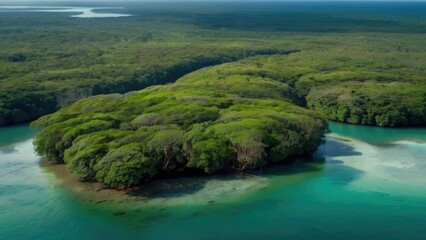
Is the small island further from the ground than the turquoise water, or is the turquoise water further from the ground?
the small island

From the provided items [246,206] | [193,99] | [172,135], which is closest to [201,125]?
[172,135]

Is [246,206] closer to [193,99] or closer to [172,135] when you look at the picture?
[172,135]

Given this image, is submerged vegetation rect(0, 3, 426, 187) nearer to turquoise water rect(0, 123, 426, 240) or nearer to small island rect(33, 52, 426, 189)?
small island rect(33, 52, 426, 189)

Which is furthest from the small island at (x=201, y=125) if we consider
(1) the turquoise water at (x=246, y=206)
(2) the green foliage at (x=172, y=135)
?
(1) the turquoise water at (x=246, y=206)

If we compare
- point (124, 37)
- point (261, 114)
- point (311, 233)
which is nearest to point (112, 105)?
point (261, 114)

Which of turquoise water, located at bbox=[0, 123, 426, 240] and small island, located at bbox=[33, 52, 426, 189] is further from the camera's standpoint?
small island, located at bbox=[33, 52, 426, 189]

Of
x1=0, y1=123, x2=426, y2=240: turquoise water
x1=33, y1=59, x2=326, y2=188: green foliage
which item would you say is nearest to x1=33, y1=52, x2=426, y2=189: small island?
x1=33, y1=59, x2=326, y2=188: green foliage

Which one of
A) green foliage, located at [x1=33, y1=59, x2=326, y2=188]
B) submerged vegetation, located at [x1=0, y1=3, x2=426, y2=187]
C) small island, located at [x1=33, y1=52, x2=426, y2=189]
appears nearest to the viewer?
green foliage, located at [x1=33, y1=59, x2=326, y2=188]

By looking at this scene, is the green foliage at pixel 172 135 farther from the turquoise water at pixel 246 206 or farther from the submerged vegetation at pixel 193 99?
the turquoise water at pixel 246 206

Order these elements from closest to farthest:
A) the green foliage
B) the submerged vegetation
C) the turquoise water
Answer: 1. the turquoise water
2. the green foliage
3. the submerged vegetation
